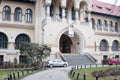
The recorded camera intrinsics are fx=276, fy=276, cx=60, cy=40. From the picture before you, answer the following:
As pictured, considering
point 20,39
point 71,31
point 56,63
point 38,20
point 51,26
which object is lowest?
point 56,63

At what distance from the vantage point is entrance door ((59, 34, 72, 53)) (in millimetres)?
53941

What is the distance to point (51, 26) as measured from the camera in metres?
46.3

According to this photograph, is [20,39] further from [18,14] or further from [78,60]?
[78,60]

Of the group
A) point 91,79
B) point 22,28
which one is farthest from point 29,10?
point 91,79

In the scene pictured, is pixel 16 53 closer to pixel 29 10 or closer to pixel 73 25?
pixel 29 10

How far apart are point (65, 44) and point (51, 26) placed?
9465 mm

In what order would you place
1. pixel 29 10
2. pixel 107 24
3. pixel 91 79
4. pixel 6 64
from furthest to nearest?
pixel 107 24 < pixel 29 10 < pixel 6 64 < pixel 91 79

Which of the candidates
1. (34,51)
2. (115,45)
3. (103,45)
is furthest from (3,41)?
(115,45)

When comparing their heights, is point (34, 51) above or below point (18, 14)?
below

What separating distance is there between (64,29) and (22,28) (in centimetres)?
738

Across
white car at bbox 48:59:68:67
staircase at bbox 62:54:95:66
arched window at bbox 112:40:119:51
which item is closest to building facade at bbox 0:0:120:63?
staircase at bbox 62:54:95:66

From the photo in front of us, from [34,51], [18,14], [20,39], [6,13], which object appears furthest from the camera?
[20,39]

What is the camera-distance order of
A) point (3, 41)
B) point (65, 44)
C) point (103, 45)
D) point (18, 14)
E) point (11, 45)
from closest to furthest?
point (3, 41) → point (11, 45) → point (18, 14) → point (65, 44) → point (103, 45)

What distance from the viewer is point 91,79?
20.9 metres
